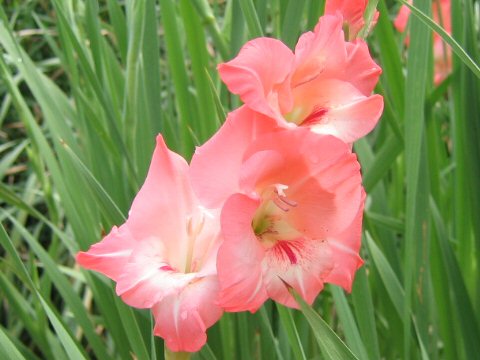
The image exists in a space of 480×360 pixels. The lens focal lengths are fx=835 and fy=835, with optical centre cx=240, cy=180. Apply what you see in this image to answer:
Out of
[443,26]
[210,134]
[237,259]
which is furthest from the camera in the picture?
[443,26]

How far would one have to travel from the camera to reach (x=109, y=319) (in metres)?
0.81

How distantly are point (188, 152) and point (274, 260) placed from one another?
330mm

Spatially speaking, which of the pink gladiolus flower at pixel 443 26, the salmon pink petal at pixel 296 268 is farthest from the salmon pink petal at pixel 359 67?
the pink gladiolus flower at pixel 443 26

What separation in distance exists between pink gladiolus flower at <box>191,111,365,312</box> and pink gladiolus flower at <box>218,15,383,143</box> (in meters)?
0.02

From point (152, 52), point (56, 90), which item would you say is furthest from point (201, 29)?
point (56, 90)

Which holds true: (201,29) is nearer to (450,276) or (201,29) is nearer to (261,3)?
(261,3)

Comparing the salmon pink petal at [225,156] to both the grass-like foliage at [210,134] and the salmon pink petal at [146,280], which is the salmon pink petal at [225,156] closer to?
the salmon pink petal at [146,280]

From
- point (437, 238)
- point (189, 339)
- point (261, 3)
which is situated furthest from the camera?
point (437, 238)

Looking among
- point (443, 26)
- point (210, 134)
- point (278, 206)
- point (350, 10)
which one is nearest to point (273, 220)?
point (278, 206)

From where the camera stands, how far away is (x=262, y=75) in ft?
1.47

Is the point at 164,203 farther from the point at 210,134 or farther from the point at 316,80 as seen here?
the point at 210,134

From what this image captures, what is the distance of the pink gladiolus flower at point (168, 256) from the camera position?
44 centimetres

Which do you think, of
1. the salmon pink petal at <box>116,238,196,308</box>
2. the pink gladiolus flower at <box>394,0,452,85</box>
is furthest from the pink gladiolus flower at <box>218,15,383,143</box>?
the pink gladiolus flower at <box>394,0,452,85</box>

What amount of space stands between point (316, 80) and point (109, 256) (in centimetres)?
16
